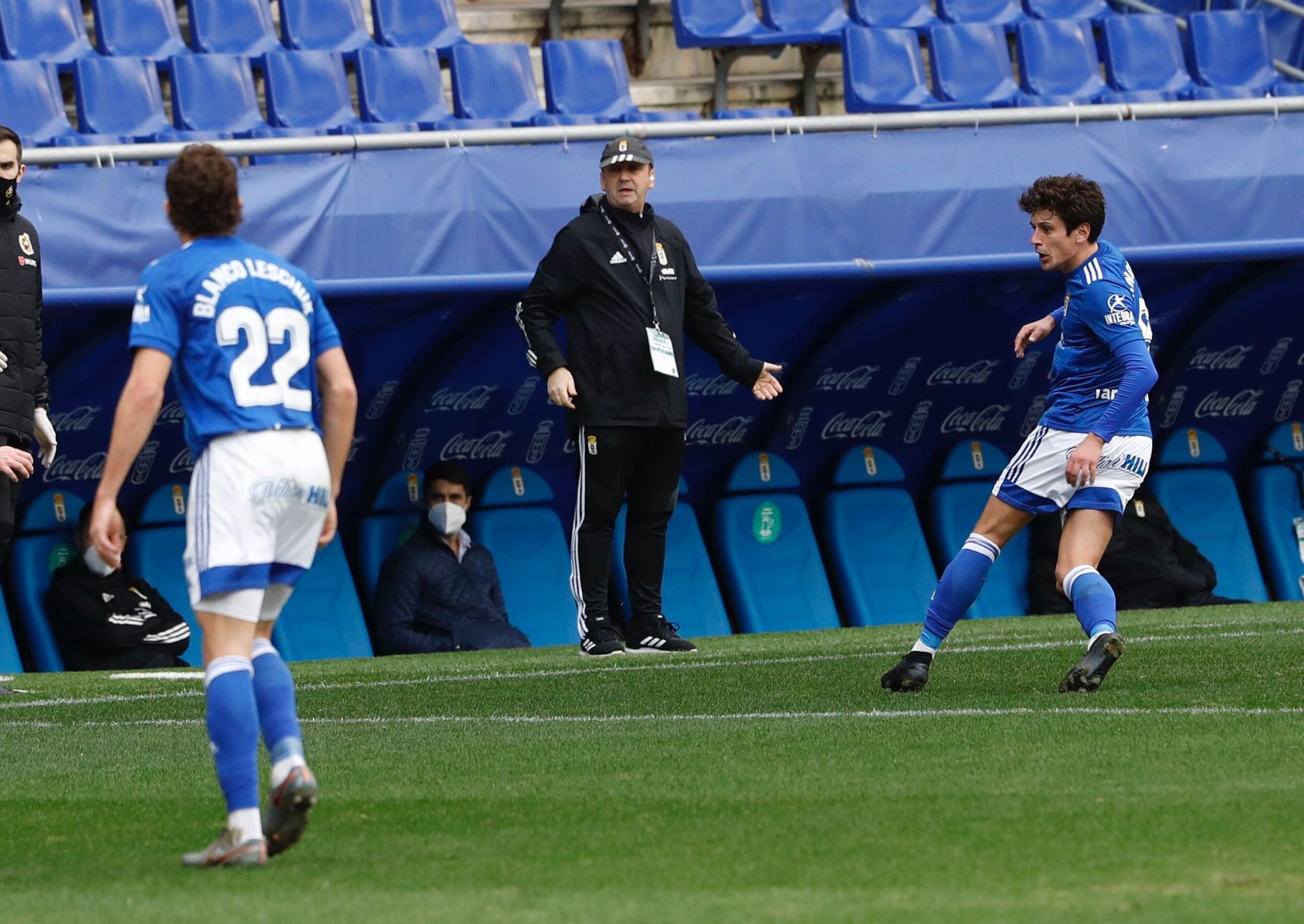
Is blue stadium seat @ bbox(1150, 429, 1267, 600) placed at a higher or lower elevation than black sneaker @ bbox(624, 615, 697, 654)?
lower

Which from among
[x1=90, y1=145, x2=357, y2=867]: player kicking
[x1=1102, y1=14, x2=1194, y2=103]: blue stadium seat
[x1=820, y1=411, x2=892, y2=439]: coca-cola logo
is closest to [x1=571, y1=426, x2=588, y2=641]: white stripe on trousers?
[x1=820, y1=411, x2=892, y2=439]: coca-cola logo

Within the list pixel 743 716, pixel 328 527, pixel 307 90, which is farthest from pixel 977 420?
pixel 328 527

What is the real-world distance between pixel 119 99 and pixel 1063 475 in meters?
7.14

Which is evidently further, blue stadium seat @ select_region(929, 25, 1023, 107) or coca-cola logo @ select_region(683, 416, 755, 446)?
blue stadium seat @ select_region(929, 25, 1023, 107)

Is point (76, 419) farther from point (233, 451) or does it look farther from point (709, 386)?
point (233, 451)

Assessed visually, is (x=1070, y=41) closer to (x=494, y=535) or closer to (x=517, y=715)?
(x=494, y=535)

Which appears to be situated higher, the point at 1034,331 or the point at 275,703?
the point at 275,703

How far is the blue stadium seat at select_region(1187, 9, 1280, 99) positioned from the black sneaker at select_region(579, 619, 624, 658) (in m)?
7.83

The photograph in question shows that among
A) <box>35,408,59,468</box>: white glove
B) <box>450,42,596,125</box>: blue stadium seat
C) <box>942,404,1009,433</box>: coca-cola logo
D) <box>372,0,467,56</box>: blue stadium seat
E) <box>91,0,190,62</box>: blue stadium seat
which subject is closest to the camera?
<box>35,408,59,468</box>: white glove

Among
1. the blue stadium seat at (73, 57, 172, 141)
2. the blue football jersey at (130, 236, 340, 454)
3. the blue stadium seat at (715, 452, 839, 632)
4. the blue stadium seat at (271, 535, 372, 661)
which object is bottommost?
the blue stadium seat at (715, 452, 839, 632)

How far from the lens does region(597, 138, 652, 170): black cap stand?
868 cm

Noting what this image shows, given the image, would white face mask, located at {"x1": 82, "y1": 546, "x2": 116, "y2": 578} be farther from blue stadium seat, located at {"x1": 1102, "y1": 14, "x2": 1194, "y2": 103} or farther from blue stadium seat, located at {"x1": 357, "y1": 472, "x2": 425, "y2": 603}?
blue stadium seat, located at {"x1": 1102, "y1": 14, "x2": 1194, "y2": 103}

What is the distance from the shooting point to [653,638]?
9.16 m

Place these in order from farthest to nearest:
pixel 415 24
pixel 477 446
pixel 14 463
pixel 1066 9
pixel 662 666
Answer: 1. pixel 1066 9
2. pixel 415 24
3. pixel 477 446
4. pixel 662 666
5. pixel 14 463
